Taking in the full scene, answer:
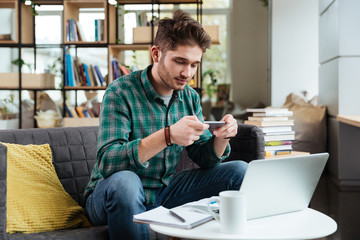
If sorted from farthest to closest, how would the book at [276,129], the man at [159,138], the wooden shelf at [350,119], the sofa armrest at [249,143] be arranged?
the wooden shelf at [350,119]
the book at [276,129]
the sofa armrest at [249,143]
the man at [159,138]

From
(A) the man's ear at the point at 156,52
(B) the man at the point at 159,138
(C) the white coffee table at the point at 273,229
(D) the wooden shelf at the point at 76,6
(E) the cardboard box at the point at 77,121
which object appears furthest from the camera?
(D) the wooden shelf at the point at 76,6

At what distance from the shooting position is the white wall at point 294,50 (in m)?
4.72

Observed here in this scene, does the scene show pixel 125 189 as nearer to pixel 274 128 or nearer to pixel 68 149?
pixel 68 149

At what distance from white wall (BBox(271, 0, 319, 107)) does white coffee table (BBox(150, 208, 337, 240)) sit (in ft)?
11.9

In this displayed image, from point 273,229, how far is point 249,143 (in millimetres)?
1016

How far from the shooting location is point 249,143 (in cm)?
210

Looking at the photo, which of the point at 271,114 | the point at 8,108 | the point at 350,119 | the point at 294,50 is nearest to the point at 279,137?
the point at 271,114

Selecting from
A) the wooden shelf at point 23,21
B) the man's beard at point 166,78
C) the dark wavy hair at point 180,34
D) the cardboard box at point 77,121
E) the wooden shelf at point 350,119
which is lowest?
the cardboard box at point 77,121

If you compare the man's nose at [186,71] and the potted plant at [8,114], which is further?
the potted plant at [8,114]

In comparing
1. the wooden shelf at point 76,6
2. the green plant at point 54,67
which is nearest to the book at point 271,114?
the wooden shelf at point 76,6

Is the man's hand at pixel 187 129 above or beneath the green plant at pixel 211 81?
beneath

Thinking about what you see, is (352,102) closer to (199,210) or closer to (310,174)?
(310,174)

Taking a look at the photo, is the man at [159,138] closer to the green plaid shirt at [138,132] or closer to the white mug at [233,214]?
the green plaid shirt at [138,132]

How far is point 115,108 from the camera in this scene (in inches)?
63.2
